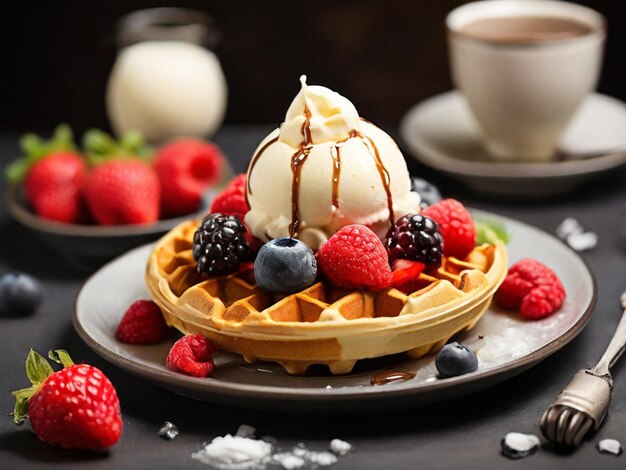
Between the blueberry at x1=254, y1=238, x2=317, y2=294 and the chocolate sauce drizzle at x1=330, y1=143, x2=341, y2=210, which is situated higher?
the chocolate sauce drizzle at x1=330, y1=143, x2=341, y2=210

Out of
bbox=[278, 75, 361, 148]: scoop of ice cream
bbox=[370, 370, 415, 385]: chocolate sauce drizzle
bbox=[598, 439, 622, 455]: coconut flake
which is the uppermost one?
bbox=[278, 75, 361, 148]: scoop of ice cream

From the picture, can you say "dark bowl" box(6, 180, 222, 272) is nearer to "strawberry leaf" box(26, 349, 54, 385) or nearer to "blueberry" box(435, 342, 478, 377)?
"strawberry leaf" box(26, 349, 54, 385)

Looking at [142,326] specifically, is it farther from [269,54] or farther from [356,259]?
[269,54]

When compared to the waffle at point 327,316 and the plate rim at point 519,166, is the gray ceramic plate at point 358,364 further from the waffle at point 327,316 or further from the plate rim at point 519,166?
the plate rim at point 519,166

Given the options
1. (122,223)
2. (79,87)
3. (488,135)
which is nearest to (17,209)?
(122,223)

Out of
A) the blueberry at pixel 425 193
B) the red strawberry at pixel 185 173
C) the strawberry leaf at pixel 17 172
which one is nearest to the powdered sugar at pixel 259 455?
the blueberry at pixel 425 193

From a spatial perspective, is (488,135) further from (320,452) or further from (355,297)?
(320,452)

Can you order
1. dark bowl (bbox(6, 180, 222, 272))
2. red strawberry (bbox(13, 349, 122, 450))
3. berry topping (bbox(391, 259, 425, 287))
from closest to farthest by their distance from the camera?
red strawberry (bbox(13, 349, 122, 450)) → berry topping (bbox(391, 259, 425, 287)) → dark bowl (bbox(6, 180, 222, 272))

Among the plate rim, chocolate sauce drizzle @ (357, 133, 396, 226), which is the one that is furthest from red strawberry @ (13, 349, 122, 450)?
the plate rim
